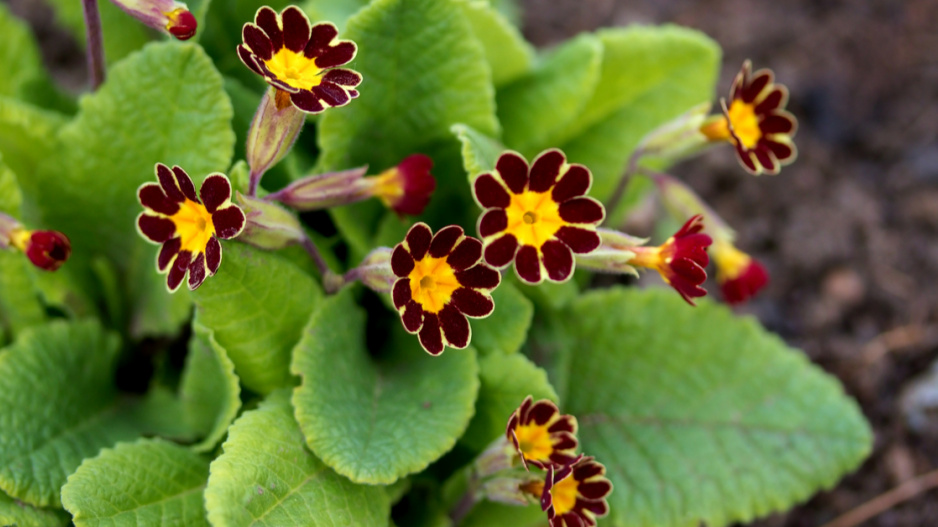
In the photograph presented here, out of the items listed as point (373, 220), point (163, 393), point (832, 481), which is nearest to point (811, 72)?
point (832, 481)

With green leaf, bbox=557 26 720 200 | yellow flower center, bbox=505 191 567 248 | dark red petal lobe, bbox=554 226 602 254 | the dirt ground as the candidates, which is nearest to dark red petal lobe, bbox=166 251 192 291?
yellow flower center, bbox=505 191 567 248

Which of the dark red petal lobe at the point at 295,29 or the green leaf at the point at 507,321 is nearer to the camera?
the dark red petal lobe at the point at 295,29

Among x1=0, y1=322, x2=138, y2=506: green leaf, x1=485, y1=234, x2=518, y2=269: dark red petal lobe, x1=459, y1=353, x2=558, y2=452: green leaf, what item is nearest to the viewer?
x1=485, y1=234, x2=518, y2=269: dark red petal lobe

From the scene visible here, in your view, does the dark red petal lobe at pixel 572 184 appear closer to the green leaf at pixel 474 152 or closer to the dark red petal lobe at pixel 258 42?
the green leaf at pixel 474 152

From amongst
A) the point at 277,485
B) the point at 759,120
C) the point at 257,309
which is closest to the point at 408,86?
the point at 257,309

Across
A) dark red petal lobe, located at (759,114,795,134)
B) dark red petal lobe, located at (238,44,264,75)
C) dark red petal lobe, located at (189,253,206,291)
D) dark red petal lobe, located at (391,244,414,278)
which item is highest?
dark red petal lobe, located at (238,44,264,75)

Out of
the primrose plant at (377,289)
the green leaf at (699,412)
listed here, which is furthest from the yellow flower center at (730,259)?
the green leaf at (699,412)

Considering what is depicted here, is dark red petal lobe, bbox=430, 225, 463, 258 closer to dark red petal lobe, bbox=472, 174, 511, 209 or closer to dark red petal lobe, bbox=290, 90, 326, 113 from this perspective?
dark red petal lobe, bbox=472, 174, 511, 209
